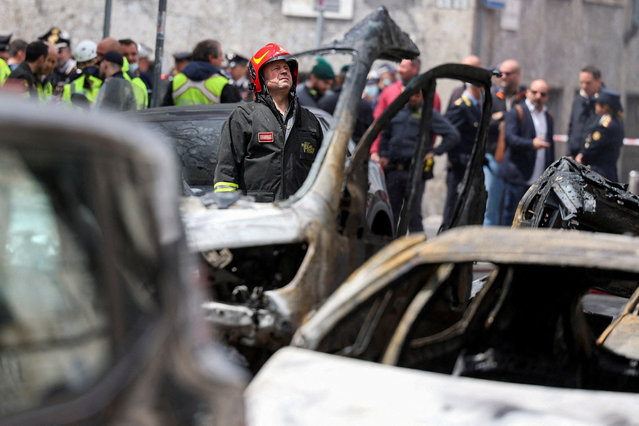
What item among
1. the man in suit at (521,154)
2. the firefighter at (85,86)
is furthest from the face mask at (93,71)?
the man in suit at (521,154)

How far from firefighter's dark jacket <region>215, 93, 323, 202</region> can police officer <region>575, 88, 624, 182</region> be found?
697cm

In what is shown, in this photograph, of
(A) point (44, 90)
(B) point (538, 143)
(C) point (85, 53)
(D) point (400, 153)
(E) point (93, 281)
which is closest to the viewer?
(E) point (93, 281)

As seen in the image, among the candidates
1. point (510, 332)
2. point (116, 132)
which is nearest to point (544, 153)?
point (510, 332)

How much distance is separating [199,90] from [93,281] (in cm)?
840

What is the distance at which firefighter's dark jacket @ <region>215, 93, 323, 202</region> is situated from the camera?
613cm

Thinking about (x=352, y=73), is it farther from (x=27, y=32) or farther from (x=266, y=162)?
(x=27, y=32)

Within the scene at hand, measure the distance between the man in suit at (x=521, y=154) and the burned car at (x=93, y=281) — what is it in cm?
986

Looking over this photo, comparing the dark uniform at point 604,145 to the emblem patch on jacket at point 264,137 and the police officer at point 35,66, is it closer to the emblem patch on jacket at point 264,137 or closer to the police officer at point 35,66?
the police officer at point 35,66

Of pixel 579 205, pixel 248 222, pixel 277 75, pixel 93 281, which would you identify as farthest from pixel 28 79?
pixel 93 281

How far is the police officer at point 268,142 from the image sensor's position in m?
6.14

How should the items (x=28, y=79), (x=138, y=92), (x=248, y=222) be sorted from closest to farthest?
(x=248, y=222)
(x=138, y=92)
(x=28, y=79)

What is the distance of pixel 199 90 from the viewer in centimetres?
1045

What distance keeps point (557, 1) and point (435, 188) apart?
5652 mm

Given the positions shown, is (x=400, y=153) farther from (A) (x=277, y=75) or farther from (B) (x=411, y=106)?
(A) (x=277, y=75)
